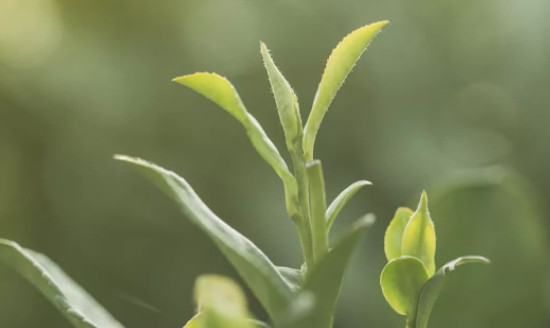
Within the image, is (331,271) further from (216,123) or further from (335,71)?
(216,123)

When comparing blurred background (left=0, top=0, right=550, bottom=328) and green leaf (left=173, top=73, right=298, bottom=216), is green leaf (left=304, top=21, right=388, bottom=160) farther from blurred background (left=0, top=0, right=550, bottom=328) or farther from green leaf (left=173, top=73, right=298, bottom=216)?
blurred background (left=0, top=0, right=550, bottom=328)

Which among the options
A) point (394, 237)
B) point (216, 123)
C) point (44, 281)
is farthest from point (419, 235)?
point (216, 123)

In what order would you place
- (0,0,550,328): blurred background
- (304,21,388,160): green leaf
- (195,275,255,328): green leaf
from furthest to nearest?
(0,0,550,328): blurred background
(304,21,388,160): green leaf
(195,275,255,328): green leaf

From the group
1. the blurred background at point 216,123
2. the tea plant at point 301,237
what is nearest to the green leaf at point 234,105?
the tea plant at point 301,237

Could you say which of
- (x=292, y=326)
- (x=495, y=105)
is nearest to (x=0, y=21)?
(x=495, y=105)

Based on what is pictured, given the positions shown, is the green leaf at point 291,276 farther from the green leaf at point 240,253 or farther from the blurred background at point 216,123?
the blurred background at point 216,123

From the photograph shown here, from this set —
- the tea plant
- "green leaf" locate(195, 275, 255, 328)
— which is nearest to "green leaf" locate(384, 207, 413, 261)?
the tea plant
